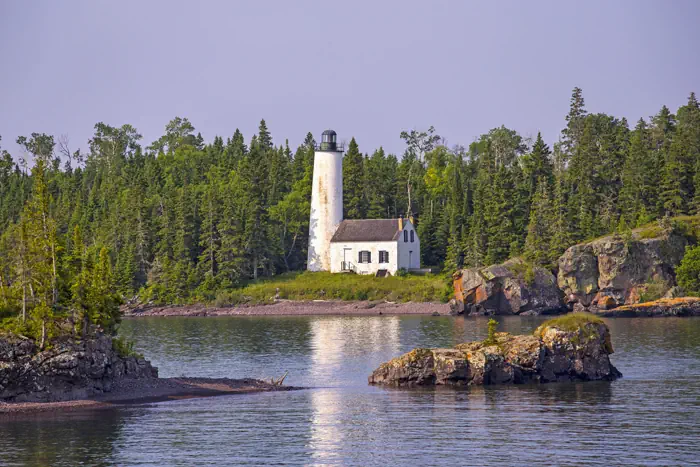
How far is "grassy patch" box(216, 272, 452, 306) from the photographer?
335 ft

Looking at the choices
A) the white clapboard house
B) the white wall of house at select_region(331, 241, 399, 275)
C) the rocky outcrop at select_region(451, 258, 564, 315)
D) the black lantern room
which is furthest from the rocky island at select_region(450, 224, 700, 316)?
the black lantern room

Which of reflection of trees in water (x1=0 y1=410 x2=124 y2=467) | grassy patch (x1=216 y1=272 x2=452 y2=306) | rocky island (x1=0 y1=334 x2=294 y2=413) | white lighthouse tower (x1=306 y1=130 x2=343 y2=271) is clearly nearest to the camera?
reflection of trees in water (x1=0 y1=410 x2=124 y2=467)

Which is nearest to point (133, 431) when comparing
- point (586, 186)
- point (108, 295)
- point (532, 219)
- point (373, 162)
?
point (108, 295)

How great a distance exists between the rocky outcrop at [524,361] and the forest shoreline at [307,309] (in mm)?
47350

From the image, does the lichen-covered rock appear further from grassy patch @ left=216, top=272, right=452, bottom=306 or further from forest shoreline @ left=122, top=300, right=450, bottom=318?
grassy patch @ left=216, top=272, right=452, bottom=306

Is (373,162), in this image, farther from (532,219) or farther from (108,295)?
(108,295)

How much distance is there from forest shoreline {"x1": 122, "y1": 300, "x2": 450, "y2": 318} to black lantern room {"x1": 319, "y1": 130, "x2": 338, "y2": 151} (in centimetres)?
1645

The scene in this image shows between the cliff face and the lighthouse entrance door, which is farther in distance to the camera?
the lighthouse entrance door

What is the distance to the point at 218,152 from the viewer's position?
155 metres

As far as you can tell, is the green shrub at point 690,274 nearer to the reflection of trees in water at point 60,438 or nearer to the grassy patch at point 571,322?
the grassy patch at point 571,322

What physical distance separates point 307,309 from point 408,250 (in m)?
14.2

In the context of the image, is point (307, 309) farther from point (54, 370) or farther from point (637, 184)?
point (54, 370)

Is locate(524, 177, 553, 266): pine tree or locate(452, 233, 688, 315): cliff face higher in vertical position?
locate(524, 177, 553, 266): pine tree

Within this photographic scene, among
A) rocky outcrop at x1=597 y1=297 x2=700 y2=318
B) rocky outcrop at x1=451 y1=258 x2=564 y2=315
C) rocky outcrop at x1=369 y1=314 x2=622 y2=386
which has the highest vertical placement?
rocky outcrop at x1=451 y1=258 x2=564 y2=315
